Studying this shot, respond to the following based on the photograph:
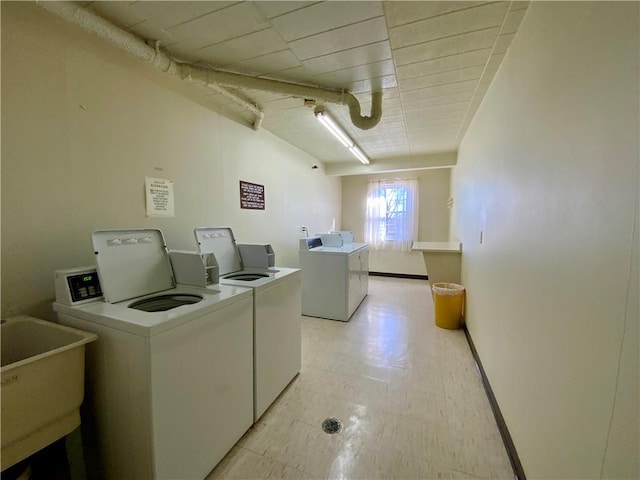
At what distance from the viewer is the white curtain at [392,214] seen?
224 inches

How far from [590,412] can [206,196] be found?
267 cm

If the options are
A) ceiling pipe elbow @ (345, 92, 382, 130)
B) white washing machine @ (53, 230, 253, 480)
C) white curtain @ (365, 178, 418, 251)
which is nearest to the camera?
white washing machine @ (53, 230, 253, 480)

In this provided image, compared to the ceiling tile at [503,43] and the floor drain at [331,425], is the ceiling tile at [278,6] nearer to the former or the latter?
the ceiling tile at [503,43]

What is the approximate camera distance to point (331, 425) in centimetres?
170

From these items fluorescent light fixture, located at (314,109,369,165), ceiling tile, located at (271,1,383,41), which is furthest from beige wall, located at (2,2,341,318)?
ceiling tile, located at (271,1,383,41)

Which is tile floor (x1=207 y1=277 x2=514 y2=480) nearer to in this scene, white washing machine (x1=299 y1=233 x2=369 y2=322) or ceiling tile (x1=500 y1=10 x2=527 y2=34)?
white washing machine (x1=299 y1=233 x2=369 y2=322)

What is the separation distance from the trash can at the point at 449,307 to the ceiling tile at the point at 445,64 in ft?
7.82

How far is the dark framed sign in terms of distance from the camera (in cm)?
289

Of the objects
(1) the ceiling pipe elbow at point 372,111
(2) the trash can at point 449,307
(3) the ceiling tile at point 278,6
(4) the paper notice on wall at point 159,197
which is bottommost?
(2) the trash can at point 449,307

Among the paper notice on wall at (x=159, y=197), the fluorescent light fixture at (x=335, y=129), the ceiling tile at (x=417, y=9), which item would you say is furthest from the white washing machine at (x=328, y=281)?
the ceiling tile at (x=417, y=9)

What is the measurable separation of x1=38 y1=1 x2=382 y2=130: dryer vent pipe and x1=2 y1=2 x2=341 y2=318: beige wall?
22 cm

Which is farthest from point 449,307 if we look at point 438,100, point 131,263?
point 131,263

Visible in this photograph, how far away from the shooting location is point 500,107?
1.88 metres

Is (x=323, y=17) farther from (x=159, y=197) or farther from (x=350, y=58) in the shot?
(x=159, y=197)
